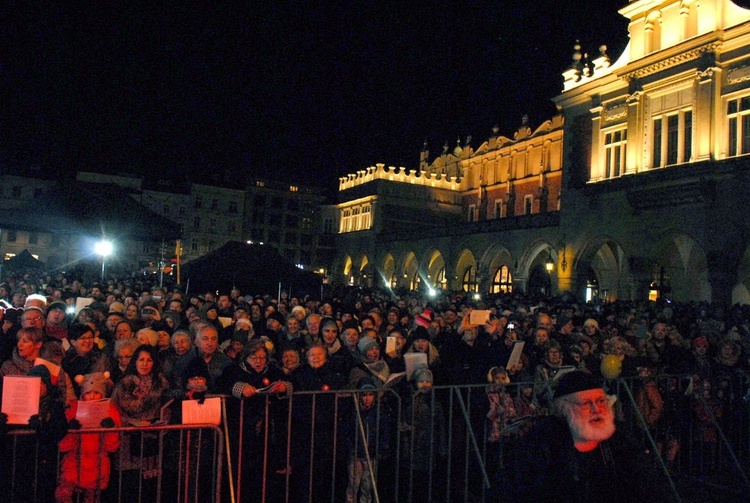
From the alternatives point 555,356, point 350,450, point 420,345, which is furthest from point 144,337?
point 555,356

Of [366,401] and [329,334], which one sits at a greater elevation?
[329,334]

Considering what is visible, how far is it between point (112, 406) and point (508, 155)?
4584 centimetres

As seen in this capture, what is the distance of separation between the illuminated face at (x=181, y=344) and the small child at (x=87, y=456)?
1.54 m

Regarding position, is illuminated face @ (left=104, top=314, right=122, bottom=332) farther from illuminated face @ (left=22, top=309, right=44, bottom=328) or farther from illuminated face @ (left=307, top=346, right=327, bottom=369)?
illuminated face @ (left=307, top=346, right=327, bottom=369)

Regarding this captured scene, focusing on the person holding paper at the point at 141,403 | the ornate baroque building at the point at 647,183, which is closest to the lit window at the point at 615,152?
the ornate baroque building at the point at 647,183

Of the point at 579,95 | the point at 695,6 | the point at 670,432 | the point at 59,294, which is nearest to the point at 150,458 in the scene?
the point at 670,432

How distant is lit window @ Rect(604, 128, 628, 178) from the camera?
27516mm

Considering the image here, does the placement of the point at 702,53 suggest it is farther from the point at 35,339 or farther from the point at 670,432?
the point at 35,339

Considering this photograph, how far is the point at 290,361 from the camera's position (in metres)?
6.18

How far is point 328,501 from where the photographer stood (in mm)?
6328

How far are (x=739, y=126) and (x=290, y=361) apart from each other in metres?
22.4

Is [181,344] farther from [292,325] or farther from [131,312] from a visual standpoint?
[131,312]

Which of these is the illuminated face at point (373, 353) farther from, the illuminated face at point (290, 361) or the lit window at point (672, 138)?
the lit window at point (672, 138)

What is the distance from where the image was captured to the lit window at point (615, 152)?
27.5m
